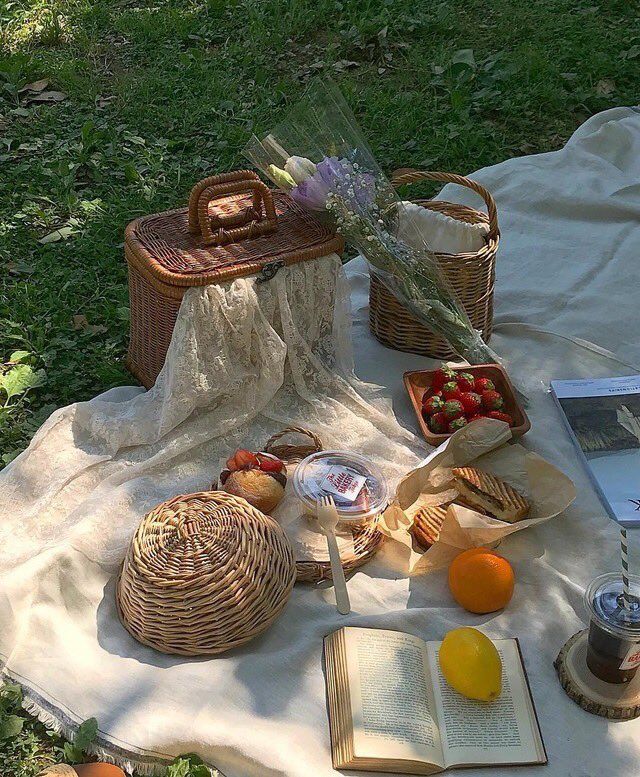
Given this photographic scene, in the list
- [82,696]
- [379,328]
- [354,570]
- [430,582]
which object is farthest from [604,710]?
[379,328]

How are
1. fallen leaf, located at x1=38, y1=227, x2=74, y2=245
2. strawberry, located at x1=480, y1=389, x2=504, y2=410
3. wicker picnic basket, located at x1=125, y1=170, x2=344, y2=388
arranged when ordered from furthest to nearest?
Result: fallen leaf, located at x1=38, y1=227, x2=74, y2=245
strawberry, located at x1=480, y1=389, x2=504, y2=410
wicker picnic basket, located at x1=125, y1=170, x2=344, y2=388

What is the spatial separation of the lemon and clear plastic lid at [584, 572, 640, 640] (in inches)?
9.9

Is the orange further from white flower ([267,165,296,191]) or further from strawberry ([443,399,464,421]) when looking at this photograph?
white flower ([267,165,296,191])

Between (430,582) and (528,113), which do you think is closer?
(430,582)

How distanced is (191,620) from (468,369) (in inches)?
52.9

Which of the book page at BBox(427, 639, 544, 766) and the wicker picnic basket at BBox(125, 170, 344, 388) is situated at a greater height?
the wicker picnic basket at BBox(125, 170, 344, 388)

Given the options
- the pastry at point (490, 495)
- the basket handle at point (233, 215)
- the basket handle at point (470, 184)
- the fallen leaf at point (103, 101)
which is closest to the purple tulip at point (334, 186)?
the basket handle at point (233, 215)

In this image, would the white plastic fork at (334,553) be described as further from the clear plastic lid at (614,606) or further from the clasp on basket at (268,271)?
the clasp on basket at (268,271)

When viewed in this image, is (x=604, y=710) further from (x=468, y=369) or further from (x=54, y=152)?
(x=54, y=152)

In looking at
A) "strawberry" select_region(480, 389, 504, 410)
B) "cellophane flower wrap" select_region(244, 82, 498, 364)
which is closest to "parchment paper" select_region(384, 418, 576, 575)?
"strawberry" select_region(480, 389, 504, 410)

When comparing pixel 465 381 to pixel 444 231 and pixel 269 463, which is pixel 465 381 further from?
pixel 269 463

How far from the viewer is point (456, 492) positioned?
2680 mm

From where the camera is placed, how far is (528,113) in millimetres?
4750

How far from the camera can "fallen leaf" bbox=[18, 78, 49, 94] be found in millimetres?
5020
